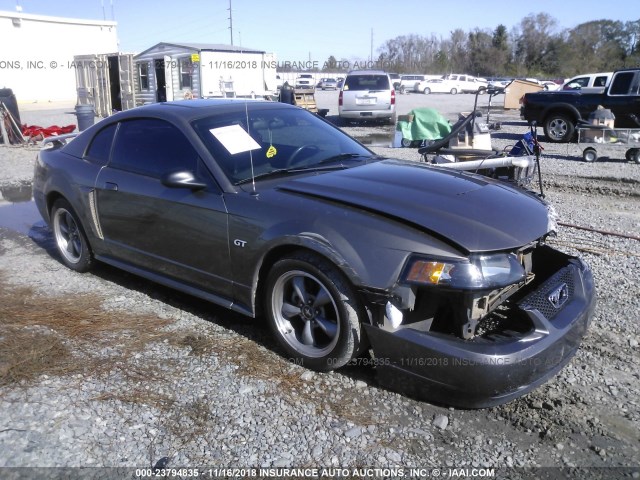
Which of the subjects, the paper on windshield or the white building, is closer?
A: the paper on windshield

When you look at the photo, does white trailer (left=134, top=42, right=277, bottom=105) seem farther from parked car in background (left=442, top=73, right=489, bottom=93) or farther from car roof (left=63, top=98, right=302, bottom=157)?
parked car in background (left=442, top=73, right=489, bottom=93)

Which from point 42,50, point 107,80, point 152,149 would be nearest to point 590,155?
point 152,149

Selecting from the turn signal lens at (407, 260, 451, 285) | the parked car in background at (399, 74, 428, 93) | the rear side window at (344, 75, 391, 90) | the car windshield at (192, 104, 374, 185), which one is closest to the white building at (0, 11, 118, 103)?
the rear side window at (344, 75, 391, 90)

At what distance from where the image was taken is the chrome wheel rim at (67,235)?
5195 millimetres

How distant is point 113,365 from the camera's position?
354cm

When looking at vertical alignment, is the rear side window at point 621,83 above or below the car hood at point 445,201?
above

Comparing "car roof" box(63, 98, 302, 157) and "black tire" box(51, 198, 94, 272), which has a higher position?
"car roof" box(63, 98, 302, 157)

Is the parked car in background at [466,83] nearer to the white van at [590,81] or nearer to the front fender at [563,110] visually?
the white van at [590,81]

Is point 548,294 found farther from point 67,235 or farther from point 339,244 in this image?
point 67,235

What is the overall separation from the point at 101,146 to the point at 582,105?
43.7 ft

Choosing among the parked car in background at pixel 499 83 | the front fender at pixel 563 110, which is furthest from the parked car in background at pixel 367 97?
the front fender at pixel 563 110

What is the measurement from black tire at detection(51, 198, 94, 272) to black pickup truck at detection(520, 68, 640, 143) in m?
12.7

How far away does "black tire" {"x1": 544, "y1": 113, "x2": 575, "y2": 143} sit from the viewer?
47.0ft

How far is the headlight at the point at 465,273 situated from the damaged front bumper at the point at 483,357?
27 cm
